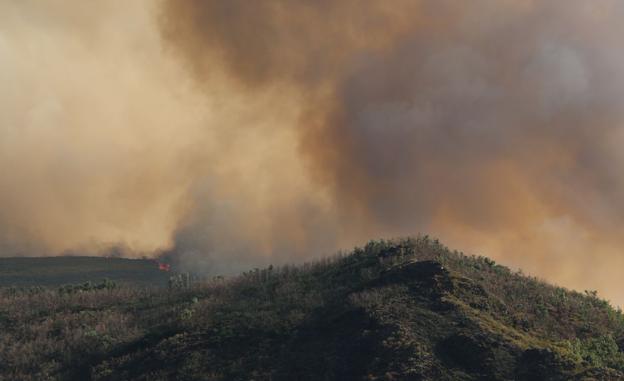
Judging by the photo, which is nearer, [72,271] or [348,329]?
[348,329]

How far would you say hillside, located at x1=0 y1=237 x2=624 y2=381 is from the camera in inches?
1175

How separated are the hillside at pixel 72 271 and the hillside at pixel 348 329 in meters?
57.2

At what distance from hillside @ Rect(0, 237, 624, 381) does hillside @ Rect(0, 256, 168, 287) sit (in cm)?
5720

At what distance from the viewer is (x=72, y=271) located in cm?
11044

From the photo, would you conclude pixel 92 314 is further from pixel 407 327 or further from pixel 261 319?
pixel 407 327

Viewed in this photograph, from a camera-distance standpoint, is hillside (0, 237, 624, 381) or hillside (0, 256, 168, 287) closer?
hillside (0, 237, 624, 381)

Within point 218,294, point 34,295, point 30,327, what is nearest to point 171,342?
point 218,294

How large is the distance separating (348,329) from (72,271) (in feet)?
291

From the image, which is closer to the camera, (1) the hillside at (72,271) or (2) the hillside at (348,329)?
(2) the hillside at (348,329)

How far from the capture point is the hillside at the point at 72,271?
10244 cm

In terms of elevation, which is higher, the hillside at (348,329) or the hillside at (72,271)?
the hillside at (72,271)

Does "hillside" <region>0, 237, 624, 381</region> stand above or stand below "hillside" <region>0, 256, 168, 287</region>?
below

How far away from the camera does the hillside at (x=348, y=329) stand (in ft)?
97.9

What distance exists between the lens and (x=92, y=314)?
149ft
